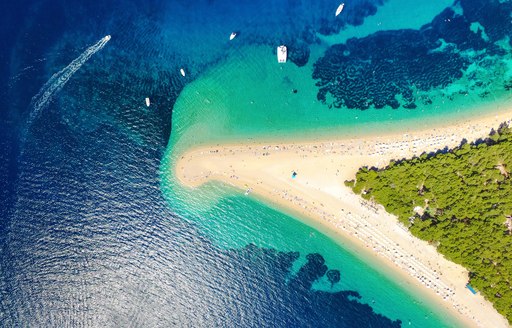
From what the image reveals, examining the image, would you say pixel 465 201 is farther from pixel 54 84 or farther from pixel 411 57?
pixel 54 84

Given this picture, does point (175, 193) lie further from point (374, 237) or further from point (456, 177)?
point (456, 177)

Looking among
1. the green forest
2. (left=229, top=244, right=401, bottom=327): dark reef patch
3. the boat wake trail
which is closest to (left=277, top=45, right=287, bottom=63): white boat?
the green forest

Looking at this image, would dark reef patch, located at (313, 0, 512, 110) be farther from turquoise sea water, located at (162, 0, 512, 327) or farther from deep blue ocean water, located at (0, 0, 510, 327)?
deep blue ocean water, located at (0, 0, 510, 327)

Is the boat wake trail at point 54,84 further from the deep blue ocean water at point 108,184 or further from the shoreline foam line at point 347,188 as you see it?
the shoreline foam line at point 347,188

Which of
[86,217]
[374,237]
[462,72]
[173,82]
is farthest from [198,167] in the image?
[462,72]

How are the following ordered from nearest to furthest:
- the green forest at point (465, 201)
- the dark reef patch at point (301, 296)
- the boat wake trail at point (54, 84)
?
1. the green forest at point (465, 201)
2. the dark reef patch at point (301, 296)
3. the boat wake trail at point (54, 84)

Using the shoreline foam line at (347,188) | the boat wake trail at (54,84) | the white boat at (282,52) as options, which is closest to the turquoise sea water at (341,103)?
the white boat at (282,52)
